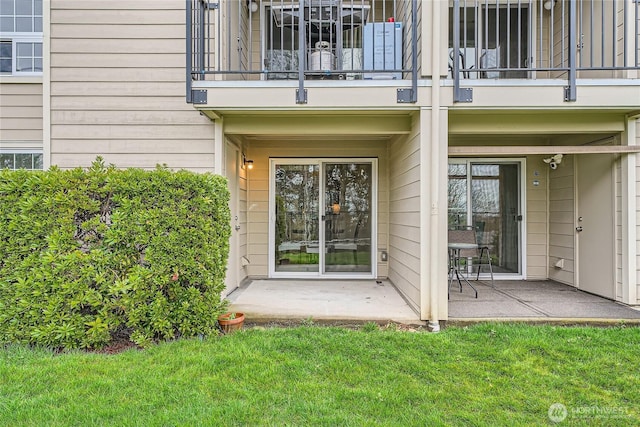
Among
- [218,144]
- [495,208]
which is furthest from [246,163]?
[495,208]

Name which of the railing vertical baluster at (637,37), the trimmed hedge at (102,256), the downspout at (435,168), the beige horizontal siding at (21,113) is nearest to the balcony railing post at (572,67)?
the railing vertical baluster at (637,37)

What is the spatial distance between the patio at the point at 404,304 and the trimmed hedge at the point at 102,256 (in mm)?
1024

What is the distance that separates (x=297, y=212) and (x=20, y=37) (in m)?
4.56

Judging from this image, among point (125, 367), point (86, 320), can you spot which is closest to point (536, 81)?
point (125, 367)

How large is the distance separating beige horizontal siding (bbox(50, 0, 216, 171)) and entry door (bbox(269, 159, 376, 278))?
197 cm

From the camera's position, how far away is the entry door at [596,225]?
4.31 m

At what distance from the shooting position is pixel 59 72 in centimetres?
431

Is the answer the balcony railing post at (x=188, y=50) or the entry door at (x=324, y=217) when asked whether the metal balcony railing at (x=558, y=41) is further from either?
the balcony railing post at (x=188, y=50)

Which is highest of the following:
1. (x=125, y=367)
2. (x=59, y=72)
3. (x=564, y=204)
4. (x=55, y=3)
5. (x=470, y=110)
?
(x=55, y=3)

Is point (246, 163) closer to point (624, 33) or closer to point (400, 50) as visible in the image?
point (400, 50)

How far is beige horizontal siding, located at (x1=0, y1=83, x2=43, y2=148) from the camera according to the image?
4.59m

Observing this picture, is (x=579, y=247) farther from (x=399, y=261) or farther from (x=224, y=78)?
(x=224, y=78)

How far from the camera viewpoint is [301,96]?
3.75 meters

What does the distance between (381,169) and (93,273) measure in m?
4.34
